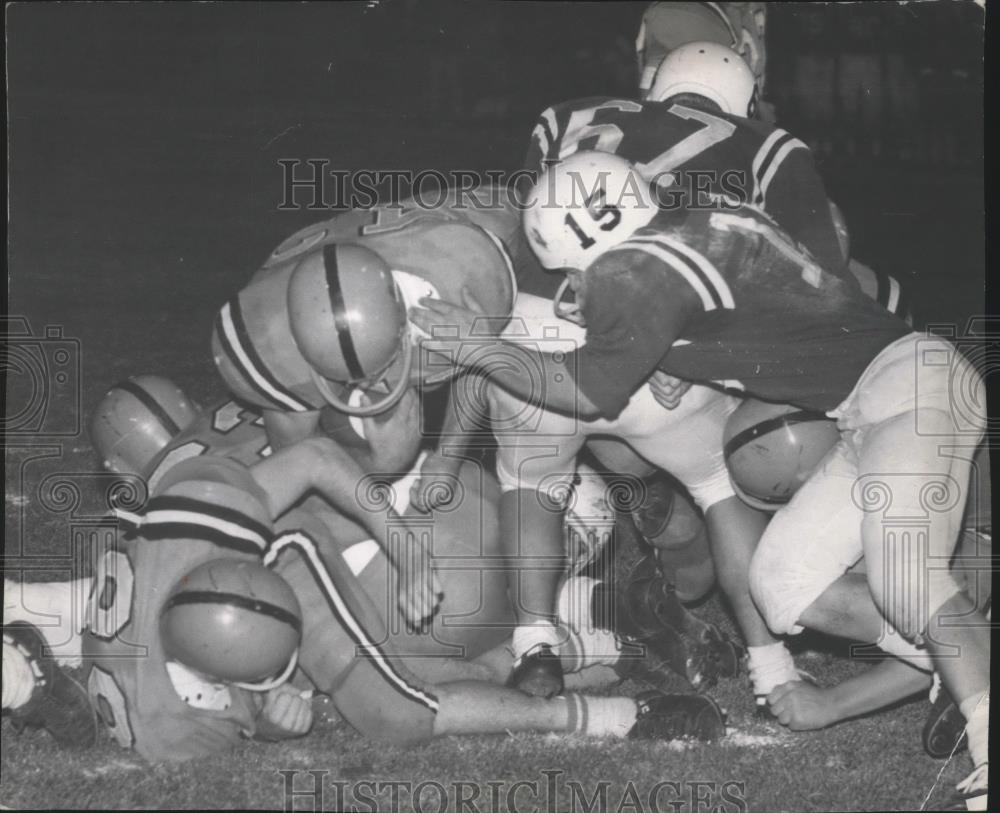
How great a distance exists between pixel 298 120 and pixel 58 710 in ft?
11.1

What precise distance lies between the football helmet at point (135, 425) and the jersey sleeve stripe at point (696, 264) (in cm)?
179

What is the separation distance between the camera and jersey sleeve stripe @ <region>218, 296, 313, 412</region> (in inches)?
173

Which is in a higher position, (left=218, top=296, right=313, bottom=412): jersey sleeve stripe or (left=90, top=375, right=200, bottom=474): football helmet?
(left=218, top=296, right=313, bottom=412): jersey sleeve stripe

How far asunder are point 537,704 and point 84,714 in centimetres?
142

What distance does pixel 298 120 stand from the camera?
668 centimetres

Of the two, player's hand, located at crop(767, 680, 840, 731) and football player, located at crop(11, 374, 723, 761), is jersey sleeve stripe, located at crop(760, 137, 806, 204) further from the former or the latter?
player's hand, located at crop(767, 680, 840, 731)

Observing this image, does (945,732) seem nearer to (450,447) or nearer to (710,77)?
(450,447)

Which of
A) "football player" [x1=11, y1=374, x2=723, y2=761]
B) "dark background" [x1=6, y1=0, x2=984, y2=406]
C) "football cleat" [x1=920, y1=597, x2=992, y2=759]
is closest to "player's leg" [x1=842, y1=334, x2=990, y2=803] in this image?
"football cleat" [x1=920, y1=597, x2=992, y2=759]

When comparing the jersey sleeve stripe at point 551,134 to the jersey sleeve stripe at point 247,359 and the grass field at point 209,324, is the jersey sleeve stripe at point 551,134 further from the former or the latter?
the jersey sleeve stripe at point 247,359

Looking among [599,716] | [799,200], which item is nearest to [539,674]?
[599,716]

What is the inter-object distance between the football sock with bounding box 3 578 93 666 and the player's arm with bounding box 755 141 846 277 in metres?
2.65

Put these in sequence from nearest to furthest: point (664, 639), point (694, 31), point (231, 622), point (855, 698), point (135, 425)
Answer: point (231, 622)
point (855, 698)
point (135, 425)
point (664, 639)
point (694, 31)

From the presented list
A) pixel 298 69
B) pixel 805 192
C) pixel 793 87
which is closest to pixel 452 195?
pixel 805 192

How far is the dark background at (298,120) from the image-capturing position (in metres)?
7.61
